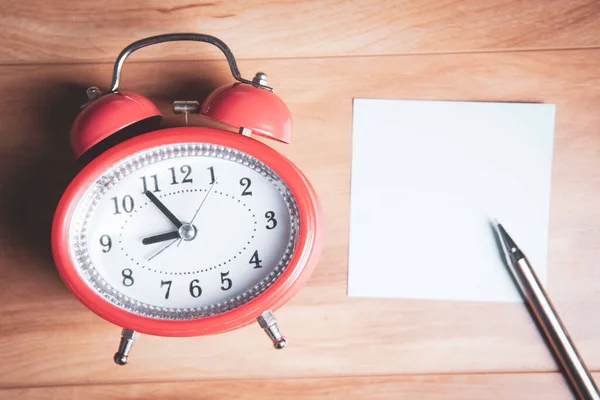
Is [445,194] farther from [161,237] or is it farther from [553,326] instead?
[161,237]

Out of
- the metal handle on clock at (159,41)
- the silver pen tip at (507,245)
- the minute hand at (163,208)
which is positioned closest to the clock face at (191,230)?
the minute hand at (163,208)

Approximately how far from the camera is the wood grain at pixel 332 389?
0.69 metres

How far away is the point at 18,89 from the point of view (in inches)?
26.5

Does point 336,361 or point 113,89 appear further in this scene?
point 336,361

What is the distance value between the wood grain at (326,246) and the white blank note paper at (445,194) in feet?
0.05

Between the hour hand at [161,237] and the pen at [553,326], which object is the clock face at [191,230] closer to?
the hour hand at [161,237]

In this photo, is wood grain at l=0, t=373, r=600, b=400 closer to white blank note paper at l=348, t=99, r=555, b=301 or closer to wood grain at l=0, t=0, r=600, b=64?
white blank note paper at l=348, t=99, r=555, b=301

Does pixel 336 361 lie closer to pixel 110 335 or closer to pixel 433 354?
pixel 433 354

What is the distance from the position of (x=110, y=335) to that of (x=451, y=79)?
55cm

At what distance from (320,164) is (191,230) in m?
0.19

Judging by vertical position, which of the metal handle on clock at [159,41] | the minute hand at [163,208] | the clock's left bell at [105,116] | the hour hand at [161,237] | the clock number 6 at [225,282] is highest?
the metal handle on clock at [159,41]

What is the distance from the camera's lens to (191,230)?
1.89ft

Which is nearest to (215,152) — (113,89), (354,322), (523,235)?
(113,89)

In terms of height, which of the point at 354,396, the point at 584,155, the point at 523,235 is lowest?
the point at 354,396
